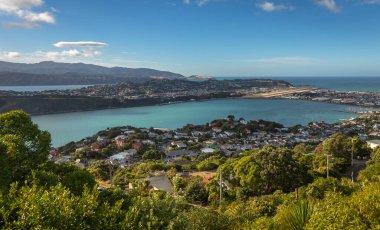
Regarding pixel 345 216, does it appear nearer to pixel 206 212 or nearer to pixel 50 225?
pixel 206 212

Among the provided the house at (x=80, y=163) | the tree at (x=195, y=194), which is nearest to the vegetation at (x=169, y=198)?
the tree at (x=195, y=194)

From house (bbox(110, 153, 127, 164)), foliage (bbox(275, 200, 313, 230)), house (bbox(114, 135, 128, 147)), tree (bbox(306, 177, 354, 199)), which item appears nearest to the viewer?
foliage (bbox(275, 200, 313, 230))

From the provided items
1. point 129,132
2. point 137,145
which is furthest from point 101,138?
point 137,145

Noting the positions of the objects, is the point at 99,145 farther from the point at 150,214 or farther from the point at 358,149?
the point at 150,214

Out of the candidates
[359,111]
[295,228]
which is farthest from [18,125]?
[359,111]

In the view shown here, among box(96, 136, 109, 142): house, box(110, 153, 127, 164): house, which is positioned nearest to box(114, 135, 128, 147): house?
box(96, 136, 109, 142): house

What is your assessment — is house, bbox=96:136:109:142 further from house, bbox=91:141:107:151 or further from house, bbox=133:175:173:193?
house, bbox=133:175:173:193
